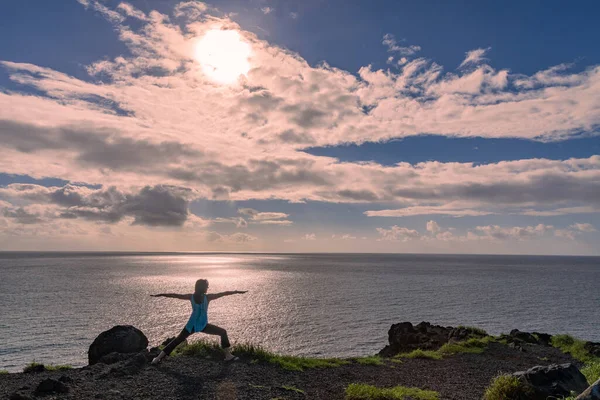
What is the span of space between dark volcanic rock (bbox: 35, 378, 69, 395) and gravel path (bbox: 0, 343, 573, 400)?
0.60 feet

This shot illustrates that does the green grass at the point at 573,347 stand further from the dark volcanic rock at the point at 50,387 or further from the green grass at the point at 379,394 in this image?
the dark volcanic rock at the point at 50,387

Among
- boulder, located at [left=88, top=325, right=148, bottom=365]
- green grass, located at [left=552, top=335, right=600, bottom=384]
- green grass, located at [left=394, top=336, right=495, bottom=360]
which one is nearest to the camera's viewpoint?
boulder, located at [left=88, top=325, right=148, bottom=365]

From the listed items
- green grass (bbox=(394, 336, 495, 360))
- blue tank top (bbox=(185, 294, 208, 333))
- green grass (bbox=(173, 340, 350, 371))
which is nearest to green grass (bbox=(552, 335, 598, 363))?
green grass (bbox=(394, 336, 495, 360))

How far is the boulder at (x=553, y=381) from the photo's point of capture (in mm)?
9938

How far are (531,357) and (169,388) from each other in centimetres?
1722

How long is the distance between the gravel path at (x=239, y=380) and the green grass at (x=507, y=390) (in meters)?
1.52

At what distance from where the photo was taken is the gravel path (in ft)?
34.2

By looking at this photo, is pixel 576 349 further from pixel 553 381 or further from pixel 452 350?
pixel 553 381

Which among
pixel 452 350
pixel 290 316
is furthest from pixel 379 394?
pixel 290 316

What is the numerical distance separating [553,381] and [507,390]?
1.25 meters

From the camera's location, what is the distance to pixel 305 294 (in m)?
78.6

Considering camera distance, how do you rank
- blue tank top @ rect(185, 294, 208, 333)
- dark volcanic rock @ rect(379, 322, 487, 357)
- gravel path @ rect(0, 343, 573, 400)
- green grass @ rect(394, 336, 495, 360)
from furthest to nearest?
dark volcanic rock @ rect(379, 322, 487, 357), green grass @ rect(394, 336, 495, 360), blue tank top @ rect(185, 294, 208, 333), gravel path @ rect(0, 343, 573, 400)

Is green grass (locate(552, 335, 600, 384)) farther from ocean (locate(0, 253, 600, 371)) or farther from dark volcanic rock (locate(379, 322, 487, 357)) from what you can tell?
ocean (locate(0, 253, 600, 371))

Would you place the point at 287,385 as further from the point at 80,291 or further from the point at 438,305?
the point at 80,291
